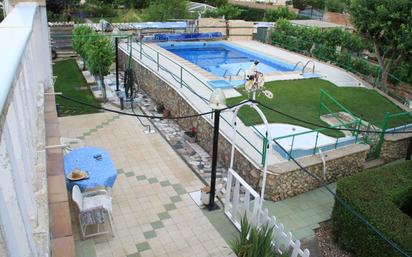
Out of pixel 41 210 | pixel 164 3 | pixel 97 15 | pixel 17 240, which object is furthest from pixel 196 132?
pixel 97 15

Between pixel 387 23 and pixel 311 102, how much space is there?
3553 millimetres

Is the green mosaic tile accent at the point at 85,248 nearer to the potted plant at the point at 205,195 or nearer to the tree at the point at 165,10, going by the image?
the potted plant at the point at 205,195

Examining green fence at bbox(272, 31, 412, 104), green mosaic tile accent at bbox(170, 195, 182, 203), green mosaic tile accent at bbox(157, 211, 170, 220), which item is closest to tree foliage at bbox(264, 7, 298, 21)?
green fence at bbox(272, 31, 412, 104)

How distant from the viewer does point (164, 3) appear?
23.6m

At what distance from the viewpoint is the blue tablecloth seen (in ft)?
22.9

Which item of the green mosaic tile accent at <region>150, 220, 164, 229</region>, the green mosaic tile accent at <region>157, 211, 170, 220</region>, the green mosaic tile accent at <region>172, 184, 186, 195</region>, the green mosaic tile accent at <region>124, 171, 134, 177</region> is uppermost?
the green mosaic tile accent at <region>124, 171, 134, 177</region>

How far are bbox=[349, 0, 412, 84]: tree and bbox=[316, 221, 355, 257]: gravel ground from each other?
754 centimetres

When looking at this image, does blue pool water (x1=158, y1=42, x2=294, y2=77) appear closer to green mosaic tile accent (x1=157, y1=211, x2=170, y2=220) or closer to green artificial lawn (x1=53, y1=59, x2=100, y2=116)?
green artificial lawn (x1=53, y1=59, x2=100, y2=116)

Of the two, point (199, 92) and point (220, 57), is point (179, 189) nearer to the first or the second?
point (199, 92)

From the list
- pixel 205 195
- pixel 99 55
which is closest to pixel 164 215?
pixel 205 195

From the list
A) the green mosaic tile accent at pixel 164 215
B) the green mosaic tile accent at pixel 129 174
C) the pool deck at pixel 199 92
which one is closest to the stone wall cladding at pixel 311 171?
the pool deck at pixel 199 92

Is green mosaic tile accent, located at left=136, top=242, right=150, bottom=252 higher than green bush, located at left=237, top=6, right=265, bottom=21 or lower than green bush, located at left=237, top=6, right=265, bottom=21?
lower

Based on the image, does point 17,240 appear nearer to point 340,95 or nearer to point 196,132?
point 196,132

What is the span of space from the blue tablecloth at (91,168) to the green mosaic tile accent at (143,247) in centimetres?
132
